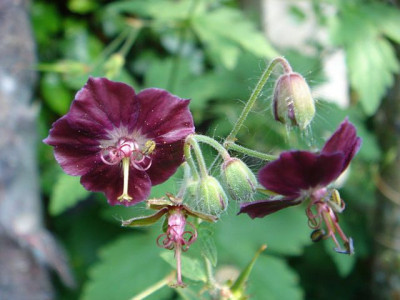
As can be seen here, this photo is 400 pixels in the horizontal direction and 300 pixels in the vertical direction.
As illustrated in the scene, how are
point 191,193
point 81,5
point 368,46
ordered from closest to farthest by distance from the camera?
point 191,193, point 368,46, point 81,5

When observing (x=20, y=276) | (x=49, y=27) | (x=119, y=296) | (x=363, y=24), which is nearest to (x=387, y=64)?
(x=363, y=24)

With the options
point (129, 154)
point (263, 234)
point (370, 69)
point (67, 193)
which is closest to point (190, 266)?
point (129, 154)

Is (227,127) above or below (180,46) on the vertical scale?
below

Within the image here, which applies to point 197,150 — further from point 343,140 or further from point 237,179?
point 343,140

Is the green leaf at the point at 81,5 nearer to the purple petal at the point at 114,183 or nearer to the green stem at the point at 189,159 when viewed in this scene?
the purple petal at the point at 114,183

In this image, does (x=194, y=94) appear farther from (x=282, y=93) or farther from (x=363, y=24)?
(x=282, y=93)

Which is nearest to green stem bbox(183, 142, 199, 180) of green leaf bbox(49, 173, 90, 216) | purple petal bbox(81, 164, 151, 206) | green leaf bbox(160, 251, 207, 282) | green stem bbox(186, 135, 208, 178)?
green stem bbox(186, 135, 208, 178)

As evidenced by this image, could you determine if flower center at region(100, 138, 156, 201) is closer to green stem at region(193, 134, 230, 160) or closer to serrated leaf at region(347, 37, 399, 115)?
green stem at region(193, 134, 230, 160)
